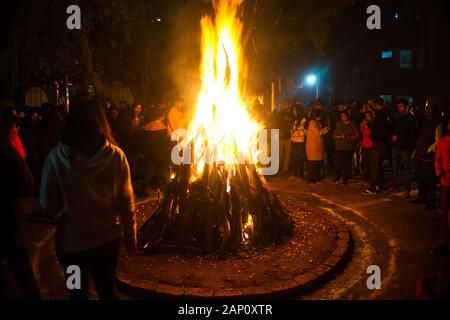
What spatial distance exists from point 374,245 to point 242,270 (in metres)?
2.58

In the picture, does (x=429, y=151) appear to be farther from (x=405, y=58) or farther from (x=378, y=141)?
(x=405, y=58)

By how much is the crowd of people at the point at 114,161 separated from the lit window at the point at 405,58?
19160 millimetres

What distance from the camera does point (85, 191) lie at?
3426 millimetres

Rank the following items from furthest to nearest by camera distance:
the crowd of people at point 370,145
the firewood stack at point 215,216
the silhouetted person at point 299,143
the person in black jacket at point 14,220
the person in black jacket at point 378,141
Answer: the silhouetted person at point 299,143
the person in black jacket at point 378,141
the crowd of people at point 370,145
the firewood stack at point 215,216
the person in black jacket at point 14,220

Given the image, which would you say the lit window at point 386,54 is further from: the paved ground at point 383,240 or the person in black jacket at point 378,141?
the paved ground at point 383,240

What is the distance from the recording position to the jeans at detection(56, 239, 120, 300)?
3445 millimetres

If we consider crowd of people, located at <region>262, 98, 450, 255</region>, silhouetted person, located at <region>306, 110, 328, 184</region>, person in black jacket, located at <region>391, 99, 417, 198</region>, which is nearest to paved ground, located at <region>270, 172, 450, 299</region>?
crowd of people, located at <region>262, 98, 450, 255</region>

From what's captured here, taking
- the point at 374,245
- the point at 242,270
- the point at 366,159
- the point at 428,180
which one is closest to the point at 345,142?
the point at 366,159

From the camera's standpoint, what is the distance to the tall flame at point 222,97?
7.00m

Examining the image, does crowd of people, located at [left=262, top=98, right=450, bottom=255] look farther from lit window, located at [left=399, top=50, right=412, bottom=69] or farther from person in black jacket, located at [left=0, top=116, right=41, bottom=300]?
lit window, located at [left=399, top=50, right=412, bottom=69]

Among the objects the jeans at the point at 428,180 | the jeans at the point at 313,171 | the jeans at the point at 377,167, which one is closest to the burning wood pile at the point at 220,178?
the jeans at the point at 428,180

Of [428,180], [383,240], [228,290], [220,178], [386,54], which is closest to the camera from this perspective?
[228,290]
